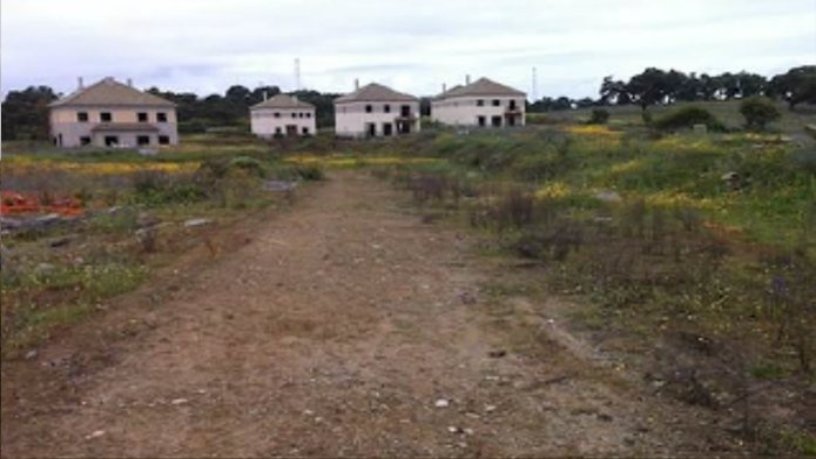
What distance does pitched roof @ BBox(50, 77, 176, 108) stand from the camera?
177 feet

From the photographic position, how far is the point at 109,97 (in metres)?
54.9

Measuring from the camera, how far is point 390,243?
14164 mm

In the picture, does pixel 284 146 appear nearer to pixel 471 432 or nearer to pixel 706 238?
pixel 706 238

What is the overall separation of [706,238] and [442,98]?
58880 millimetres

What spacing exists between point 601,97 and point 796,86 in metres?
28.7

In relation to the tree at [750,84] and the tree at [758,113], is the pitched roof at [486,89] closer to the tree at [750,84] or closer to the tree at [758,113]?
the tree at [750,84]

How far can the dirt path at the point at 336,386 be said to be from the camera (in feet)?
18.4

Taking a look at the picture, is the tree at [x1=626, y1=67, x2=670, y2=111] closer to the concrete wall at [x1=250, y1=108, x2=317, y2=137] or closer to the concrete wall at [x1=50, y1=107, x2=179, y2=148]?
the concrete wall at [x1=250, y1=108, x2=317, y2=137]

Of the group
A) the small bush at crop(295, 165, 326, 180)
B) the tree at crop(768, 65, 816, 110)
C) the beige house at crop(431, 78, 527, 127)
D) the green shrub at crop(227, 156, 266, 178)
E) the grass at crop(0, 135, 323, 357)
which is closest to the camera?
the grass at crop(0, 135, 323, 357)

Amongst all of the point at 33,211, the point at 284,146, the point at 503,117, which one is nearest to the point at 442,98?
the point at 503,117

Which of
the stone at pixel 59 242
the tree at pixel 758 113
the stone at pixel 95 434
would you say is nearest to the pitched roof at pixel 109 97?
the tree at pixel 758 113

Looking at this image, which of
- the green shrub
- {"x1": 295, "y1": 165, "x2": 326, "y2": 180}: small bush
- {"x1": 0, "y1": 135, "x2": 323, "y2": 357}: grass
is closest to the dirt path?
{"x1": 0, "y1": 135, "x2": 323, "y2": 357}: grass

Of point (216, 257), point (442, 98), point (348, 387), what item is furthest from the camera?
point (442, 98)

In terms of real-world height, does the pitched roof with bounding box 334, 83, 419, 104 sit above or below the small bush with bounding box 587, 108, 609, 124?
above
